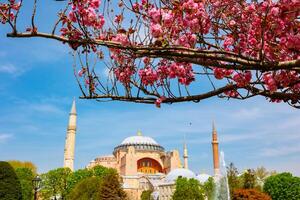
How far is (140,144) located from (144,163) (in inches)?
210

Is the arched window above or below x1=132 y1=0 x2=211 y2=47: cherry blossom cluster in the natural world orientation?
above

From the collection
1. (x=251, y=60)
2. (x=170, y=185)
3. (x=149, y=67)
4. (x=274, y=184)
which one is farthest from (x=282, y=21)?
(x=170, y=185)

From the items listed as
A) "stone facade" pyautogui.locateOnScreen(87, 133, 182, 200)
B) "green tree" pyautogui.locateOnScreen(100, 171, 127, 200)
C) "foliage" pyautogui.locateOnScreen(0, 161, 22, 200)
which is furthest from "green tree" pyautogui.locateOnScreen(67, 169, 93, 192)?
"foliage" pyautogui.locateOnScreen(0, 161, 22, 200)

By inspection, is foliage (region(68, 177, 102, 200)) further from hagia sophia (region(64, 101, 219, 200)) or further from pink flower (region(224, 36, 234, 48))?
pink flower (region(224, 36, 234, 48))

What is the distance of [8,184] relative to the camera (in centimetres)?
2892

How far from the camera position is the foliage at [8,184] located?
28.5 m

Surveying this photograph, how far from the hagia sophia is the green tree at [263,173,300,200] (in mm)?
19905

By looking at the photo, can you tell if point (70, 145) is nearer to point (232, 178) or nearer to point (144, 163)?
point (144, 163)

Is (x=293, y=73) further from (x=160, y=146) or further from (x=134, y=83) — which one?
(x=160, y=146)

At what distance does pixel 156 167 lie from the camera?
8569 centimetres

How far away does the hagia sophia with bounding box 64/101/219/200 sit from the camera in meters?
62.8

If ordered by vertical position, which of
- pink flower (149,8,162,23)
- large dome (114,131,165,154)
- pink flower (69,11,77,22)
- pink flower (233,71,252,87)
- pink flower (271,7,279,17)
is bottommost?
pink flower (233,71,252,87)

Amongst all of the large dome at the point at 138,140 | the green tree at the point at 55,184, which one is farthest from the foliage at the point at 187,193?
the large dome at the point at 138,140

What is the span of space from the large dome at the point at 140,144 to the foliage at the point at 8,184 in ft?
183
